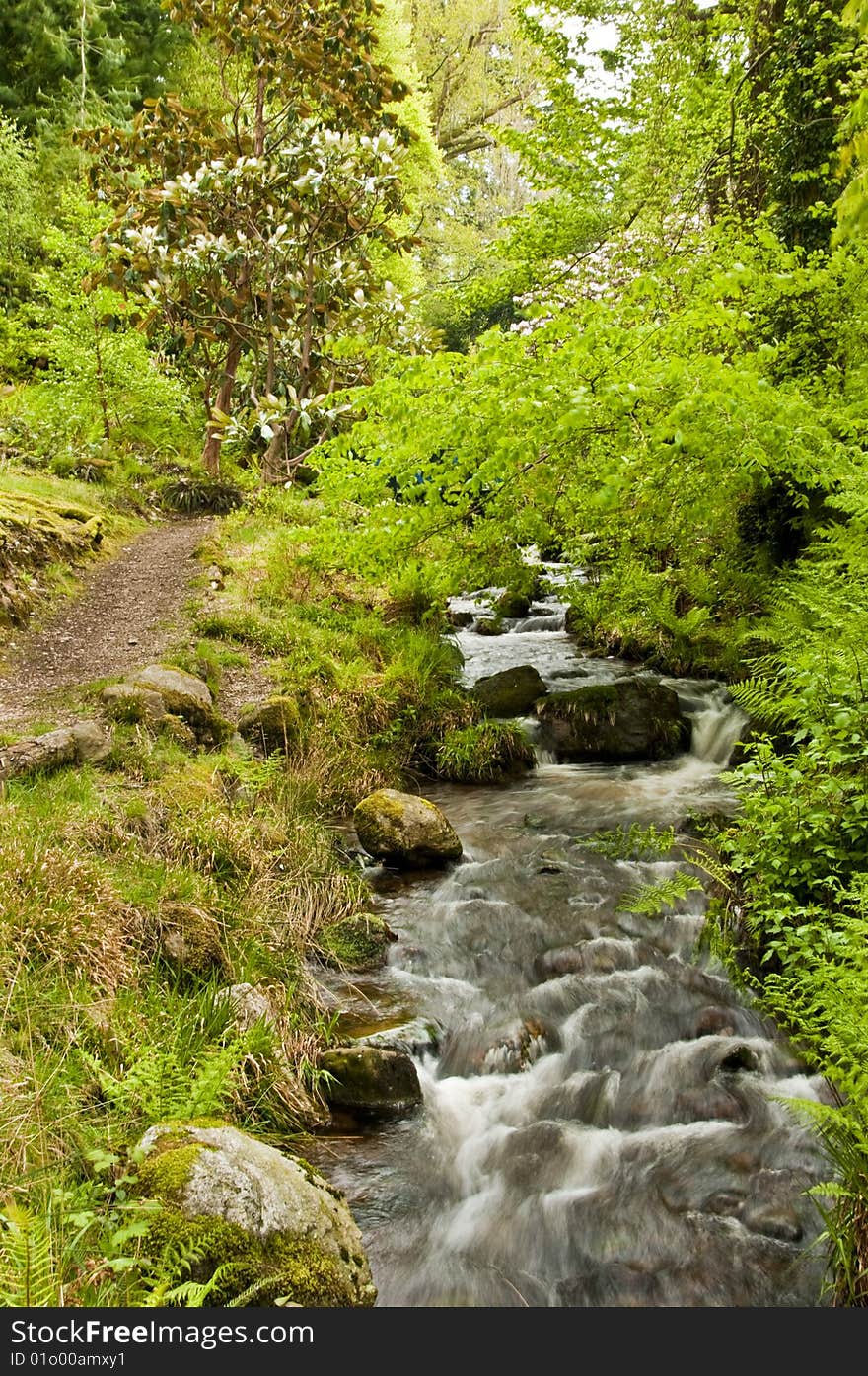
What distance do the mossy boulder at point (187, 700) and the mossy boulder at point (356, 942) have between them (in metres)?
1.93

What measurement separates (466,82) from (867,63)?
2596cm

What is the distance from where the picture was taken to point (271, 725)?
668 centimetres

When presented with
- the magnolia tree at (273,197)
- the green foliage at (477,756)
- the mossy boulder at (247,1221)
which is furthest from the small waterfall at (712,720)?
the magnolia tree at (273,197)

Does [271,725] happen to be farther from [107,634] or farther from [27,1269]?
A: [27,1269]

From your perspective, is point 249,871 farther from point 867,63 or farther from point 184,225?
point 184,225

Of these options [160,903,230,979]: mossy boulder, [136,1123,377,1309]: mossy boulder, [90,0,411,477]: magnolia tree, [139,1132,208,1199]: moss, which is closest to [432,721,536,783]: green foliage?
[160,903,230,979]: mossy boulder

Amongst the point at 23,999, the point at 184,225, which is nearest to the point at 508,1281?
the point at 23,999

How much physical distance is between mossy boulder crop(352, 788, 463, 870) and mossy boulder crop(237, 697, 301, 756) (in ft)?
2.89

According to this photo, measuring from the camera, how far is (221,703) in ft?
22.8

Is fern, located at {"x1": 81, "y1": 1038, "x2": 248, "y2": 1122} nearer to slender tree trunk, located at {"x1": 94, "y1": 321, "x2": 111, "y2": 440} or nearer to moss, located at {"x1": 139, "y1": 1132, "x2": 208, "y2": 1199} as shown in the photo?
moss, located at {"x1": 139, "y1": 1132, "x2": 208, "y2": 1199}

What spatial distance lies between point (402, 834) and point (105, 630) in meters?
3.85

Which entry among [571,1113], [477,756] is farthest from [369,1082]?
[477,756]

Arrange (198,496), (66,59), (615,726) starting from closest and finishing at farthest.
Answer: (615,726) < (198,496) < (66,59)

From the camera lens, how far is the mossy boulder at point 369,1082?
396cm
